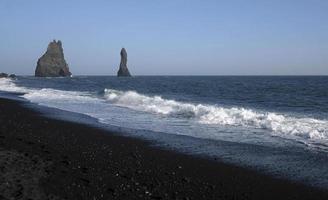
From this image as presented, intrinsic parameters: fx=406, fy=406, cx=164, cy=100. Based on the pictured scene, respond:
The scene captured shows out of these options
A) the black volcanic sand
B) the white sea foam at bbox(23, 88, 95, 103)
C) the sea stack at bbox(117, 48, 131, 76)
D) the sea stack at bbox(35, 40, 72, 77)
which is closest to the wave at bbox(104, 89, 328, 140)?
the black volcanic sand

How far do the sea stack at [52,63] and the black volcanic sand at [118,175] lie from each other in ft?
502

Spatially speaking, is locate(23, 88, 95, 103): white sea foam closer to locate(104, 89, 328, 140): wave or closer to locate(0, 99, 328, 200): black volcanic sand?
locate(104, 89, 328, 140): wave

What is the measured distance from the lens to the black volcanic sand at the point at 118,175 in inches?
318

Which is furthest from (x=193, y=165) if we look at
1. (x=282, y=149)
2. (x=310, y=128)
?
(x=310, y=128)

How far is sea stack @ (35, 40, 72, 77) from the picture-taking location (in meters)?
161

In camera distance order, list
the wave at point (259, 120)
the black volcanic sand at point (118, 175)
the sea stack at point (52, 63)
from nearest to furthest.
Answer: the black volcanic sand at point (118, 175) < the wave at point (259, 120) < the sea stack at point (52, 63)

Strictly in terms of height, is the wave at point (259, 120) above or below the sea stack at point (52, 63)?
below

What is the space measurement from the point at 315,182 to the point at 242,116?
12.5 metres

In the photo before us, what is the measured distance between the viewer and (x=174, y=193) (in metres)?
8.20

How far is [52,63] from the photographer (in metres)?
163

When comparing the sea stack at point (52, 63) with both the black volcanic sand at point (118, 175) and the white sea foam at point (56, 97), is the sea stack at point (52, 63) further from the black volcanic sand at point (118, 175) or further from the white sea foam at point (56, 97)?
the black volcanic sand at point (118, 175)

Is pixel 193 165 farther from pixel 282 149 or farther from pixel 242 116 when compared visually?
pixel 242 116

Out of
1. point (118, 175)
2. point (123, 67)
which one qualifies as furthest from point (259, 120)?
point (123, 67)

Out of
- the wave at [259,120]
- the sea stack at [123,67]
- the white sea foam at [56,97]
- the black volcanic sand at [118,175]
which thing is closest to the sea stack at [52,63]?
the sea stack at [123,67]
